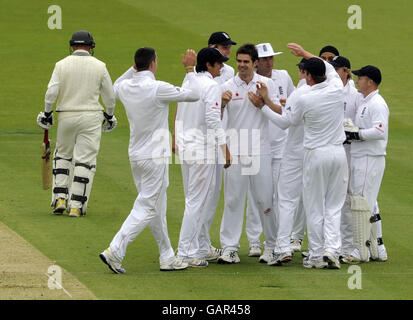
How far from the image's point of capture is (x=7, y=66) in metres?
27.4

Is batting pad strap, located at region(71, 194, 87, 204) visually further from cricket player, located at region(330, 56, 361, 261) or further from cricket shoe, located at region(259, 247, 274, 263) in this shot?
cricket player, located at region(330, 56, 361, 261)

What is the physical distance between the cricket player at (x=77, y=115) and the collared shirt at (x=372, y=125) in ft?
12.2

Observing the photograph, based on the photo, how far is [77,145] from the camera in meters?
13.8

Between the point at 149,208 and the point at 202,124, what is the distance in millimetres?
1089

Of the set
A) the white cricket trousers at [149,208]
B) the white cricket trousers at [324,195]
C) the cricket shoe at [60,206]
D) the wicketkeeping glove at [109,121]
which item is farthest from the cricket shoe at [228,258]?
the wicketkeeping glove at [109,121]

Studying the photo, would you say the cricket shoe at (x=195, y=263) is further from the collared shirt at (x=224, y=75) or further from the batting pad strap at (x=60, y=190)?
the batting pad strap at (x=60, y=190)

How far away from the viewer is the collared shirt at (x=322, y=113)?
10.8 metres

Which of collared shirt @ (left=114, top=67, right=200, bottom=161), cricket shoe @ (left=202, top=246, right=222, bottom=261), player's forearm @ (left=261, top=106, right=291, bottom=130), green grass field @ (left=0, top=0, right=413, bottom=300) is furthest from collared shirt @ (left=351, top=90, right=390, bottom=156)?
collared shirt @ (left=114, top=67, right=200, bottom=161)

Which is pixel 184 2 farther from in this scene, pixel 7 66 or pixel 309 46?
pixel 7 66

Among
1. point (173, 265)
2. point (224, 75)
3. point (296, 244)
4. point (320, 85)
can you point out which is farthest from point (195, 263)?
point (224, 75)

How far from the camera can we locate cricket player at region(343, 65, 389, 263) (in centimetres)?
1131

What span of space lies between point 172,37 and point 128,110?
20148 millimetres

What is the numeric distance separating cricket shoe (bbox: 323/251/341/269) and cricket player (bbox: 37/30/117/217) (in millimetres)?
3896
